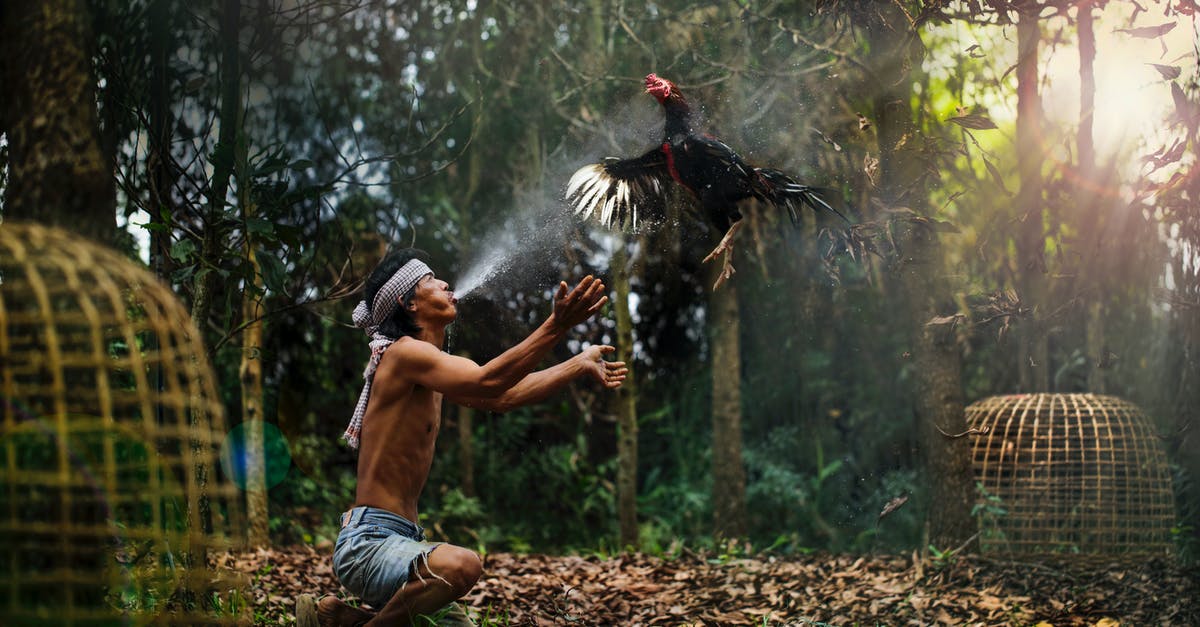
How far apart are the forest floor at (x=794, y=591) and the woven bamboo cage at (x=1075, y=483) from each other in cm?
52

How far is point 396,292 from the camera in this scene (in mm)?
3219

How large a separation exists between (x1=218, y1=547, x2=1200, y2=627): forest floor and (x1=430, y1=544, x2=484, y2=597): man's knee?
3.19ft

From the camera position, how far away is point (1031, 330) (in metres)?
4.61

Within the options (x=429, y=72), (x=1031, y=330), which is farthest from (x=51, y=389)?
(x=429, y=72)

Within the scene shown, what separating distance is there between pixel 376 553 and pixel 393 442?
0.35m

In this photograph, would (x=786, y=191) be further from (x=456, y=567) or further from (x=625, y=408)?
(x=625, y=408)

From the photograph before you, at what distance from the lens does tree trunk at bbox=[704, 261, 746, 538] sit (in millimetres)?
7082

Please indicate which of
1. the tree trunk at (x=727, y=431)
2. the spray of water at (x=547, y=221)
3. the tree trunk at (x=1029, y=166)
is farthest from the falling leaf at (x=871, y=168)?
the tree trunk at (x=727, y=431)

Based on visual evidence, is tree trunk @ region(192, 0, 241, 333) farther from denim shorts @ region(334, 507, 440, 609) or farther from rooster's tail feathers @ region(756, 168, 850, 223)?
rooster's tail feathers @ region(756, 168, 850, 223)

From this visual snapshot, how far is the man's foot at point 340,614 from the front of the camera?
3080mm

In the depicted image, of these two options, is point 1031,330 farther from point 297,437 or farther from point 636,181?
point 297,437

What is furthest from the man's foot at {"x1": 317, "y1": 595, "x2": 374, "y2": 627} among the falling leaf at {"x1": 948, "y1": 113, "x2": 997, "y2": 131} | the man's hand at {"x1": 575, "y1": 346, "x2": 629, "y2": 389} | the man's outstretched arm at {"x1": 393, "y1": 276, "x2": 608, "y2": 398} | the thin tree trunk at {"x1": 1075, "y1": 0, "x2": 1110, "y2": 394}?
the thin tree trunk at {"x1": 1075, "y1": 0, "x2": 1110, "y2": 394}

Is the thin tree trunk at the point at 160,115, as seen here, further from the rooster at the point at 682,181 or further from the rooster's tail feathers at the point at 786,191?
the rooster's tail feathers at the point at 786,191

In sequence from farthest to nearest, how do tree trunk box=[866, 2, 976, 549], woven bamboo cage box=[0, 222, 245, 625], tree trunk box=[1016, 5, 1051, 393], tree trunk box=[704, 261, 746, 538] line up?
tree trunk box=[704, 261, 746, 538], tree trunk box=[866, 2, 976, 549], tree trunk box=[1016, 5, 1051, 393], woven bamboo cage box=[0, 222, 245, 625]
